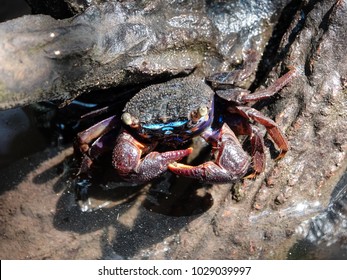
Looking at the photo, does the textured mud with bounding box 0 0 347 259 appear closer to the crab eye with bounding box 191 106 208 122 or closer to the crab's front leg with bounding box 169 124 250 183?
the crab's front leg with bounding box 169 124 250 183

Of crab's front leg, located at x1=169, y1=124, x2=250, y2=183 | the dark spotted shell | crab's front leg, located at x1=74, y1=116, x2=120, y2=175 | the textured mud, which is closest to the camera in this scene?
crab's front leg, located at x1=169, y1=124, x2=250, y2=183

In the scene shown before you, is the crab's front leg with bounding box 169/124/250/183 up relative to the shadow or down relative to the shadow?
up

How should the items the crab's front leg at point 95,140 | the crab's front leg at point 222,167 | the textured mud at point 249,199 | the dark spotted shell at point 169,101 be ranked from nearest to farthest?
1. the crab's front leg at point 222,167
2. the dark spotted shell at point 169,101
3. the textured mud at point 249,199
4. the crab's front leg at point 95,140

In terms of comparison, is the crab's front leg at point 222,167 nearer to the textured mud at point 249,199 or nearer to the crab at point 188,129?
the crab at point 188,129

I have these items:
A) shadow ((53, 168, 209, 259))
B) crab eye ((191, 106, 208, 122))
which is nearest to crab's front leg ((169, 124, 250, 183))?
crab eye ((191, 106, 208, 122))

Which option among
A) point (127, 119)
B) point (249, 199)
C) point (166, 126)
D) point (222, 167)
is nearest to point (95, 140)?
point (127, 119)

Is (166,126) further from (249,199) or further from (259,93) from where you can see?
(249,199)

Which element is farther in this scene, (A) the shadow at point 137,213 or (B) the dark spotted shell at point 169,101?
(A) the shadow at point 137,213

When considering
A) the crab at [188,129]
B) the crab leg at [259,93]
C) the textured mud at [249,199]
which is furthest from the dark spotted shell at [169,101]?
the textured mud at [249,199]
